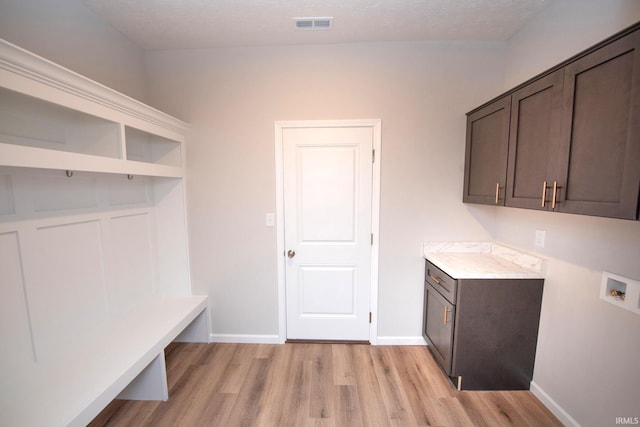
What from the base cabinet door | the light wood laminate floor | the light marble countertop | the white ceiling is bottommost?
the light wood laminate floor

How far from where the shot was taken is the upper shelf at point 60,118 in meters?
1.00

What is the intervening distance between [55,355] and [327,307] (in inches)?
73.5

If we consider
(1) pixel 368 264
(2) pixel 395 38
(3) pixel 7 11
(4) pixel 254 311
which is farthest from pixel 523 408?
(3) pixel 7 11

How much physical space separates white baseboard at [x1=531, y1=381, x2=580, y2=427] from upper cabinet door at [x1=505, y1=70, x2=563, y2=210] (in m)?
1.34

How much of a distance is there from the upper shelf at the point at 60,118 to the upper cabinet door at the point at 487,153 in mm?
2516

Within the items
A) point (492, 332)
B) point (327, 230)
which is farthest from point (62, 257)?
point (492, 332)

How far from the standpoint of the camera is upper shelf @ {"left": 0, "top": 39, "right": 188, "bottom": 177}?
3.29ft

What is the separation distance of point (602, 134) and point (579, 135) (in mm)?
97

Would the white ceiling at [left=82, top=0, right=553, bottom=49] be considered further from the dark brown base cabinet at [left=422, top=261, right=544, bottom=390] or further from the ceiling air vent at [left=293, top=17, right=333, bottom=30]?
the dark brown base cabinet at [left=422, top=261, right=544, bottom=390]

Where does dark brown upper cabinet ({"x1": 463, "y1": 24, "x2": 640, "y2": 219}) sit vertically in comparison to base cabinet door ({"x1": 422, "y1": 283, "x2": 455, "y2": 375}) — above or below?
above

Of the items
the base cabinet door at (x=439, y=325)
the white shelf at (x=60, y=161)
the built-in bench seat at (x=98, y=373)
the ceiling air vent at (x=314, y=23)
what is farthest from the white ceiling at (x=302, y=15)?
the built-in bench seat at (x=98, y=373)

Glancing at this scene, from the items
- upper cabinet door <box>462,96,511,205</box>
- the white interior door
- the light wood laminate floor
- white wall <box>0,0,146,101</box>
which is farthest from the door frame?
white wall <box>0,0,146,101</box>

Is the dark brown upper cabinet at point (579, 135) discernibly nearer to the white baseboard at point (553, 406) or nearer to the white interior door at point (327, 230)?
the white interior door at point (327, 230)

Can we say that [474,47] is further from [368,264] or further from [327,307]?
[327,307]
